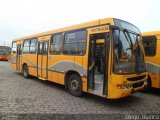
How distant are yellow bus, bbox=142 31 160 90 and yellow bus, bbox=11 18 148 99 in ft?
5.26

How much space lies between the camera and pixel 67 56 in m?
8.74

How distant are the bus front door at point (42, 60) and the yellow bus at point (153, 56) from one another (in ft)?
17.1

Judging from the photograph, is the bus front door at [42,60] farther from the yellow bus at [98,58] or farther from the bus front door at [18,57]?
the bus front door at [18,57]

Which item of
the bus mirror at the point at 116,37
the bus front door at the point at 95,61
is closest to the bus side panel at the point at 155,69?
the bus front door at the point at 95,61

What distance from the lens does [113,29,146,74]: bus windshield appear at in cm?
642

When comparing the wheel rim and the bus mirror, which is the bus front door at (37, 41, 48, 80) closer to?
the wheel rim

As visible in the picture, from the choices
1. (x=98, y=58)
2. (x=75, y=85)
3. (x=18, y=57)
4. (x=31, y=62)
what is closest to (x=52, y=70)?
(x=75, y=85)

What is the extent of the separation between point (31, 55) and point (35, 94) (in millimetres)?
4338

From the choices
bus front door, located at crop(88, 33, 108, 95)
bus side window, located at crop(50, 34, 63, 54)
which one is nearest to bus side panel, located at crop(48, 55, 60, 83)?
bus side window, located at crop(50, 34, 63, 54)

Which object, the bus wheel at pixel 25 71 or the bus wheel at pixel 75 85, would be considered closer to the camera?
the bus wheel at pixel 75 85

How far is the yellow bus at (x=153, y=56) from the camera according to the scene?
8.91m

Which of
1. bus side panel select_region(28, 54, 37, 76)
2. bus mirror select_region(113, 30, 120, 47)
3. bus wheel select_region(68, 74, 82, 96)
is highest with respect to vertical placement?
bus mirror select_region(113, 30, 120, 47)

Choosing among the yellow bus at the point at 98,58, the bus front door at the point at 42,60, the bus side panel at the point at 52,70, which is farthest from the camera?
the bus front door at the point at 42,60

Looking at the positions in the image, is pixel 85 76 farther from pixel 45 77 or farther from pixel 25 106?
pixel 45 77
